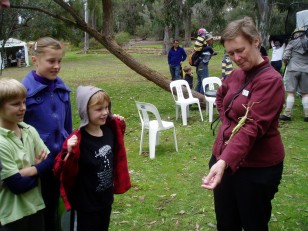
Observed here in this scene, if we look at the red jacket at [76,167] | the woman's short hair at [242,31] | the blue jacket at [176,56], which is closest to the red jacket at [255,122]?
the woman's short hair at [242,31]

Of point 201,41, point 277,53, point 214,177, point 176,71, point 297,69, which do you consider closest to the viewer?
point 214,177

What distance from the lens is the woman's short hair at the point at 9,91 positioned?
89.1 inches

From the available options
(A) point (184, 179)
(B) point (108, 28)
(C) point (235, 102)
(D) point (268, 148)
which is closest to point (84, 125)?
(C) point (235, 102)

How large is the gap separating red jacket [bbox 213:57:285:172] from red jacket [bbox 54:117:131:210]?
68cm

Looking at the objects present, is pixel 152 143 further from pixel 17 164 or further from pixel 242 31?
pixel 242 31

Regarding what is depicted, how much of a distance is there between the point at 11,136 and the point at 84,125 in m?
0.44

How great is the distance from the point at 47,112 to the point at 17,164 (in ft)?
1.42

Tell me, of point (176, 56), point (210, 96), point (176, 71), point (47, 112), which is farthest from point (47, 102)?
point (176, 71)

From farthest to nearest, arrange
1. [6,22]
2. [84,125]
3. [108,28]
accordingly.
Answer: [6,22] < [108,28] < [84,125]

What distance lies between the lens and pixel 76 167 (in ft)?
7.81

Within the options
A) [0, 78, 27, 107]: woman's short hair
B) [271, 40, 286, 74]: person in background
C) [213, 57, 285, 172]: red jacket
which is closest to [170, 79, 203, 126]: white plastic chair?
[271, 40, 286, 74]: person in background

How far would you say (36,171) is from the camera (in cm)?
239

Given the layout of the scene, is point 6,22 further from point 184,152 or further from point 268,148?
point 268,148

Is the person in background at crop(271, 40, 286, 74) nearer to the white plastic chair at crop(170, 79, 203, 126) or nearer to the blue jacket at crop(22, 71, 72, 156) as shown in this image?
the white plastic chair at crop(170, 79, 203, 126)
